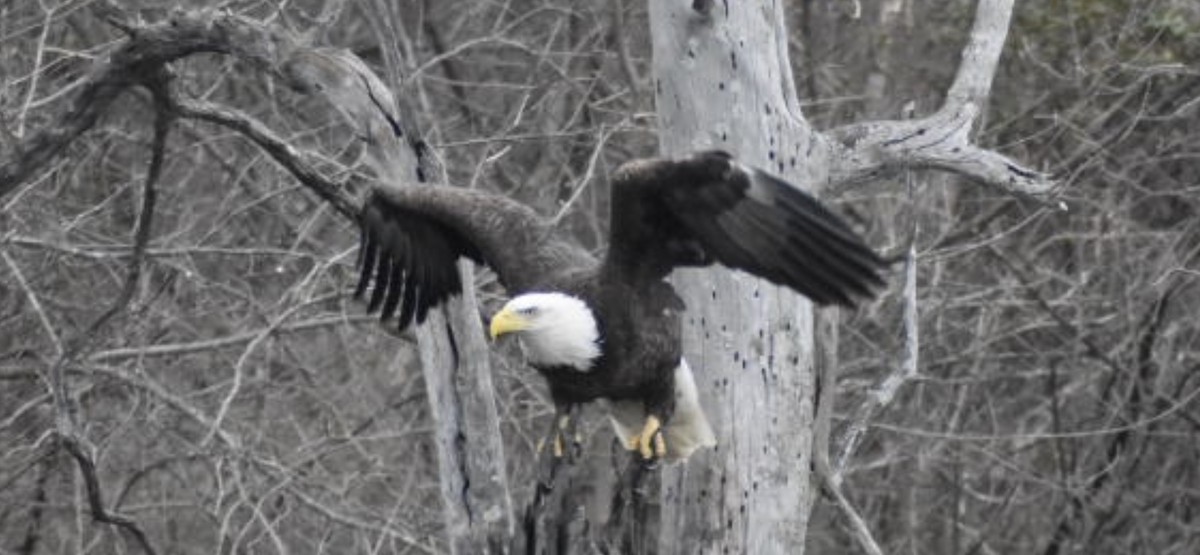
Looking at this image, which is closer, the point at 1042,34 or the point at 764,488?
the point at 764,488

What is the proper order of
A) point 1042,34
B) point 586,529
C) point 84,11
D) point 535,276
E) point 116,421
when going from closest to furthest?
point 586,529 → point 535,276 → point 116,421 → point 84,11 → point 1042,34

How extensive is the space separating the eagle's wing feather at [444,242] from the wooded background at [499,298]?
75cm

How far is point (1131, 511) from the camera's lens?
10039 mm

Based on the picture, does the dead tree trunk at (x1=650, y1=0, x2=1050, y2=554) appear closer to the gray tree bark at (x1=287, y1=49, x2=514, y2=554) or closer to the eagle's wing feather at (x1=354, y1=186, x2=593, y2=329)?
the eagle's wing feather at (x1=354, y1=186, x2=593, y2=329)

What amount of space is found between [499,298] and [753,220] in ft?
7.72

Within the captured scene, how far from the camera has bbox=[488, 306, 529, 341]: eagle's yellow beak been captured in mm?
6074

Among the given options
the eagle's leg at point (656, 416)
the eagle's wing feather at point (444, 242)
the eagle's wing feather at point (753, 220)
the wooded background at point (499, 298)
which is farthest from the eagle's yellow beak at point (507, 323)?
the wooded background at point (499, 298)

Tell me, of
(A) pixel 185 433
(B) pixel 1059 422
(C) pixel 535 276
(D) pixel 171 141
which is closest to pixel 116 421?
(A) pixel 185 433

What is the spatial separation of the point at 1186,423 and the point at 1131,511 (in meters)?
0.40

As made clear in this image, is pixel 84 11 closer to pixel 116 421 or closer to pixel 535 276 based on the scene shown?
pixel 116 421

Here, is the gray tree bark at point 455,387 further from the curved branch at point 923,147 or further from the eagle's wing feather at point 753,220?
the curved branch at point 923,147

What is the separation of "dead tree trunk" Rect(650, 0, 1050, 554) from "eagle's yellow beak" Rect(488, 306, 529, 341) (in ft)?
2.29

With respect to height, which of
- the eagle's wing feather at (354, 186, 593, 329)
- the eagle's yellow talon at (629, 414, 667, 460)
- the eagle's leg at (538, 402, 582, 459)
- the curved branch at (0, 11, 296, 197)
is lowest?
the eagle's yellow talon at (629, 414, 667, 460)

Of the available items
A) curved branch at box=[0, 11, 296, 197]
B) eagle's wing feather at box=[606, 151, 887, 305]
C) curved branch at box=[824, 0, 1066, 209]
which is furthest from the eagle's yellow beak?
curved branch at box=[824, 0, 1066, 209]
